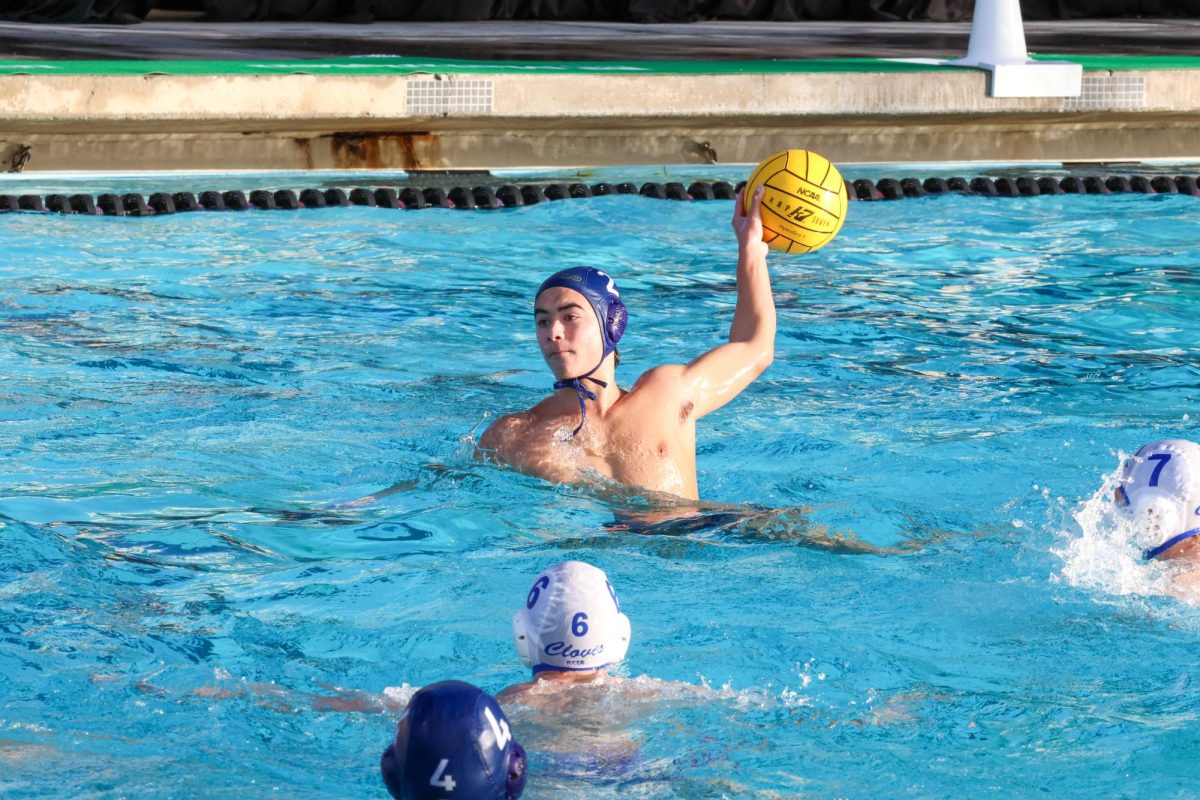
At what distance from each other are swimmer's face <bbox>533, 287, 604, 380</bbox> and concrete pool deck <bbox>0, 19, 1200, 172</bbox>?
446 cm

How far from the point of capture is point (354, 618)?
3553 millimetres

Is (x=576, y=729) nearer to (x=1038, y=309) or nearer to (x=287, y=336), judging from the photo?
(x=287, y=336)

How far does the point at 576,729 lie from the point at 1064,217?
6045 mm

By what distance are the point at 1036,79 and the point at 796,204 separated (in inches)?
184

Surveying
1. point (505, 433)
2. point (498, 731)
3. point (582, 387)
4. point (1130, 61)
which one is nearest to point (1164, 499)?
point (582, 387)

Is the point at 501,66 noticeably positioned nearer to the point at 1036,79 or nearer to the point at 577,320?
the point at 1036,79

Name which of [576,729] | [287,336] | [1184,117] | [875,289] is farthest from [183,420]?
[1184,117]

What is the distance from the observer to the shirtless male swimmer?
12.4ft

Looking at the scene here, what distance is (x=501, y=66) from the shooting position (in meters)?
8.88

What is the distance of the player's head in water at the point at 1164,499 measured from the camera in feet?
11.0

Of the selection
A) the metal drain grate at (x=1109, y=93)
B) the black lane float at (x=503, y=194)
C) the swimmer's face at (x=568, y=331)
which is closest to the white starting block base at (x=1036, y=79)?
the metal drain grate at (x=1109, y=93)

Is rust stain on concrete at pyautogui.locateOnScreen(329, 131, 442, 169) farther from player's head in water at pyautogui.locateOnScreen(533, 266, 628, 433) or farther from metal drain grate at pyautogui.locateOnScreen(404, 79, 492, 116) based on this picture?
player's head in water at pyautogui.locateOnScreen(533, 266, 628, 433)

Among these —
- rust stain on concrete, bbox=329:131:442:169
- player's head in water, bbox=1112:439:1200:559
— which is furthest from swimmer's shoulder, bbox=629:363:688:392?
rust stain on concrete, bbox=329:131:442:169

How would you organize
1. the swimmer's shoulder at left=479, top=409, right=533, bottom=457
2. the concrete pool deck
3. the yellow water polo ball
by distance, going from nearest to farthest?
the swimmer's shoulder at left=479, top=409, right=533, bottom=457 < the yellow water polo ball < the concrete pool deck
